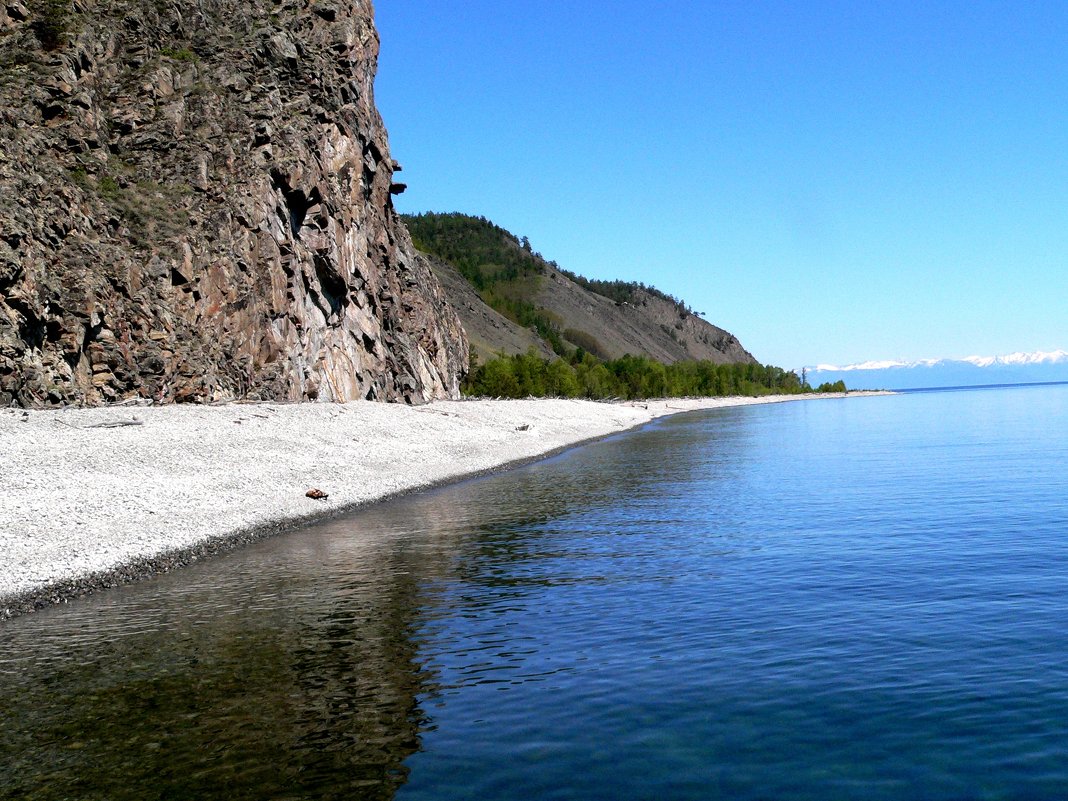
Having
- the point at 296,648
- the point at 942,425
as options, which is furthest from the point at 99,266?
the point at 942,425

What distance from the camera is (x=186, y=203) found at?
62219 mm

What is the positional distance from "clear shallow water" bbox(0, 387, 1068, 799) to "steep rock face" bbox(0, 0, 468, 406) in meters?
29.5

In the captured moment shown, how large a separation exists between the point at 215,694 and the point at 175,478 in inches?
791

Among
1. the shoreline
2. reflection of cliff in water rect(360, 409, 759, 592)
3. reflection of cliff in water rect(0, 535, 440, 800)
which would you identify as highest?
the shoreline

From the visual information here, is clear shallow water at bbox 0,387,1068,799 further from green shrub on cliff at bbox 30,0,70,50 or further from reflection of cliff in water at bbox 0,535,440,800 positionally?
green shrub on cliff at bbox 30,0,70,50

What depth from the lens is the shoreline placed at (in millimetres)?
23109

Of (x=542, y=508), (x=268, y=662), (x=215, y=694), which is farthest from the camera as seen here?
(x=542, y=508)

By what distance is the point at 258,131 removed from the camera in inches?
2749

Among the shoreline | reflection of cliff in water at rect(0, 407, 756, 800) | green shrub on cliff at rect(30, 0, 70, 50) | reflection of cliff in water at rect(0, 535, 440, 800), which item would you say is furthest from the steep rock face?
reflection of cliff in water at rect(0, 535, 440, 800)

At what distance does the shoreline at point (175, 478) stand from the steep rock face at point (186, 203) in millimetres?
6851

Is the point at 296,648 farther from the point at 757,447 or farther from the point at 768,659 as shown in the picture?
the point at 757,447

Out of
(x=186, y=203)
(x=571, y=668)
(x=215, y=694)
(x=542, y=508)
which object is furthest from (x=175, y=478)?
(x=186, y=203)

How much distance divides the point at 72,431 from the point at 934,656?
34.6 m

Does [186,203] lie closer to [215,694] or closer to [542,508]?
[542,508]
